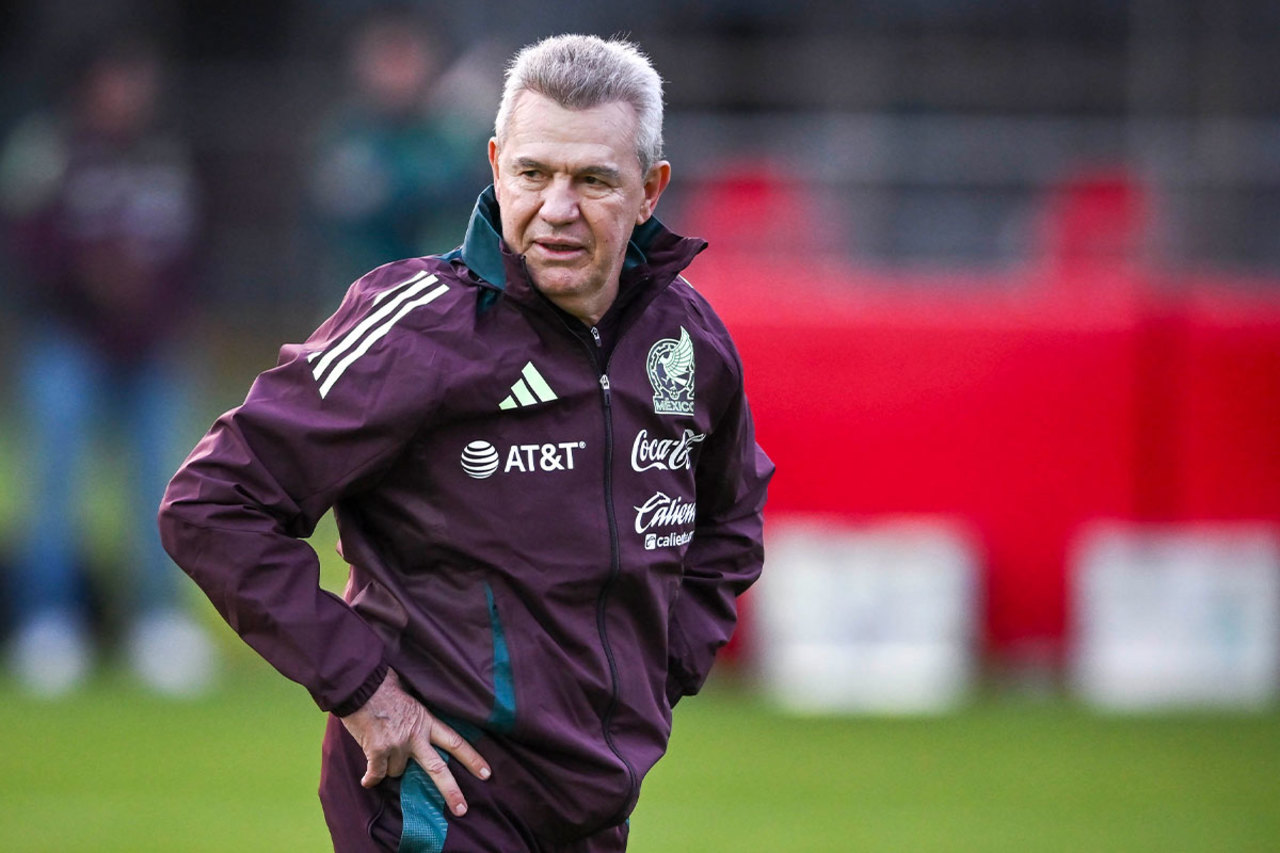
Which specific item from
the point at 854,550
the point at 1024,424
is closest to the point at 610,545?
the point at 854,550

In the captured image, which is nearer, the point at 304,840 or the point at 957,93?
the point at 304,840

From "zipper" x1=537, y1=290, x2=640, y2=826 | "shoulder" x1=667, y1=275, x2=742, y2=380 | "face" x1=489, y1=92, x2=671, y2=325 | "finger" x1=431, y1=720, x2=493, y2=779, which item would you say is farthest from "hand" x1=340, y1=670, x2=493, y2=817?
"shoulder" x1=667, y1=275, x2=742, y2=380

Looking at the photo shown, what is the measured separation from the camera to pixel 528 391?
330cm

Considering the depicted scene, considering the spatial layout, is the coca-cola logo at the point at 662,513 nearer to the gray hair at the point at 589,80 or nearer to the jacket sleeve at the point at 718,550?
the jacket sleeve at the point at 718,550

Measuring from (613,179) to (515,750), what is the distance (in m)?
1.04

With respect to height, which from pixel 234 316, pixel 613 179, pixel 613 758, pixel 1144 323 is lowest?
pixel 234 316

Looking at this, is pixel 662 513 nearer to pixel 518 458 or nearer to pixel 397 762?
pixel 518 458

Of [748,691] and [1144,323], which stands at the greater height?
[1144,323]

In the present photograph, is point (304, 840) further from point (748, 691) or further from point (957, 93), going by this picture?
point (957, 93)

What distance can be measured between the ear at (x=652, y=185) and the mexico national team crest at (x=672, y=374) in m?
0.23

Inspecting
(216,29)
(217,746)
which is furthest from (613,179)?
(216,29)

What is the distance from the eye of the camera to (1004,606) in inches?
349

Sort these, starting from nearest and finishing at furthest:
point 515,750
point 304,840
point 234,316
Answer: point 515,750
point 304,840
point 234,316

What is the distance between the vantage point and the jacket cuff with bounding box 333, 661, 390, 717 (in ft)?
10.5
